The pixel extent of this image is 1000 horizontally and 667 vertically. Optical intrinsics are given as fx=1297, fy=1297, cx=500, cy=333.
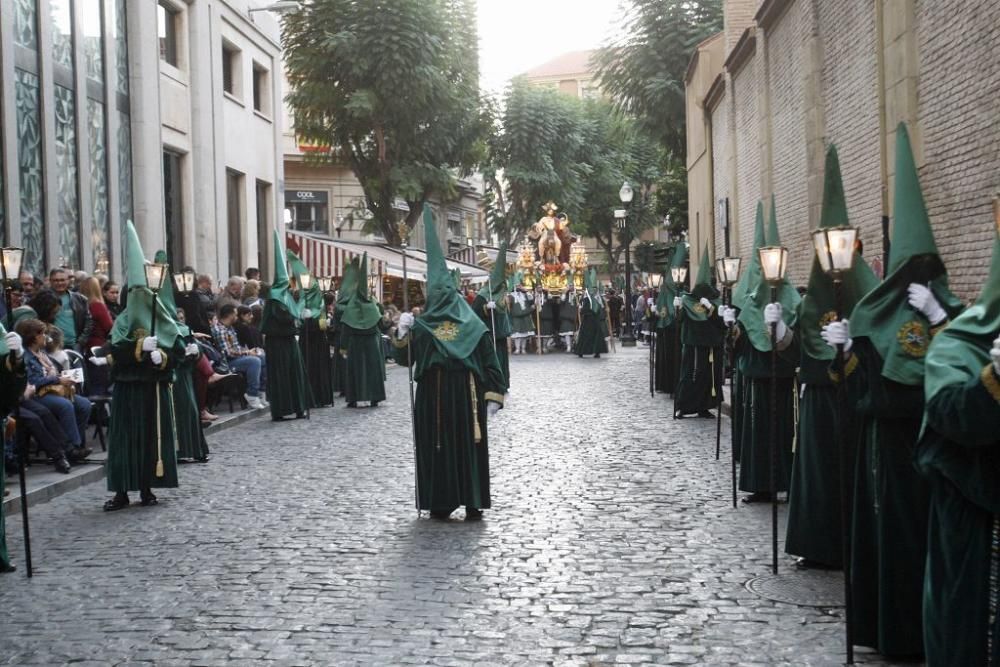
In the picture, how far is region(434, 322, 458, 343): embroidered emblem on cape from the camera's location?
386 inches

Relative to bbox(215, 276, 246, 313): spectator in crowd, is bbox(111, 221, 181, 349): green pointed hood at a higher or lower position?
lower

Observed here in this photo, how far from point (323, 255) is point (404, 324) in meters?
25.6

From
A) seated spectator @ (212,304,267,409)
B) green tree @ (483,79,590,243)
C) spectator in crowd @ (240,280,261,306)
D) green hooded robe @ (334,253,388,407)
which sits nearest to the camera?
seated spectator @ (212,304,267,409)

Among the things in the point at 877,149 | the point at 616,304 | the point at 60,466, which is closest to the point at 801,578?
the point at 60,466

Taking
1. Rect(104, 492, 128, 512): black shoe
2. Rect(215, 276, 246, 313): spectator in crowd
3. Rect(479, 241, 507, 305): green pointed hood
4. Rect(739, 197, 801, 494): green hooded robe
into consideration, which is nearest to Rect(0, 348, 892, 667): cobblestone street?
Rect(104, 492, 128, 512): black shoe

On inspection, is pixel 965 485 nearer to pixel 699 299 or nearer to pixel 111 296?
pixel 699 299

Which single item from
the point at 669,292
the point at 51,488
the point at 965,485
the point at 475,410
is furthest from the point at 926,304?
the point at 669,292

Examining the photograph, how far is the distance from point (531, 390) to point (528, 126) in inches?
1542

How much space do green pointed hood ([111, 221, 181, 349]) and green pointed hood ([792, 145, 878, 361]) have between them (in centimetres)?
545

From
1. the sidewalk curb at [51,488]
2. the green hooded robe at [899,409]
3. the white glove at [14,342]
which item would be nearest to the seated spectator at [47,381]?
Result: the sidewalk curb at [51,488]

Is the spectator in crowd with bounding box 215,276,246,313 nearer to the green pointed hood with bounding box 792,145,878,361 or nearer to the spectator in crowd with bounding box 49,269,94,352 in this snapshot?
the spectator in crowd with bounding box 49,269,94,352

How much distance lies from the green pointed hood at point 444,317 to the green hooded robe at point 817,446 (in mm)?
2795

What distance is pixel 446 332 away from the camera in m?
9.84

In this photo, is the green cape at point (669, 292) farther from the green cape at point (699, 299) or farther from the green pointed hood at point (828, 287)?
the green pointed hood at point (828, 287)
